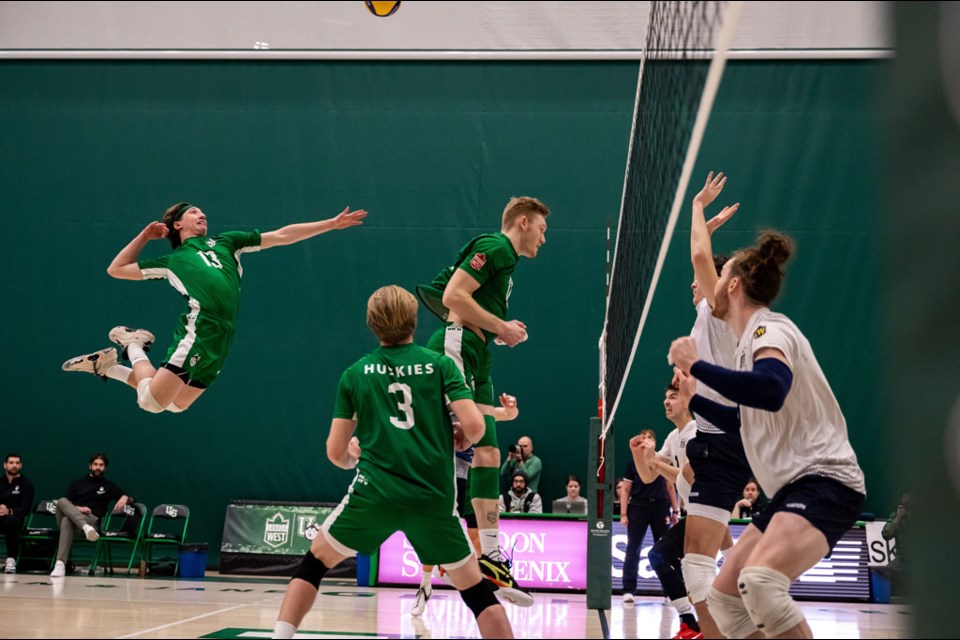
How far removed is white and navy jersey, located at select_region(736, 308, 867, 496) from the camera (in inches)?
144

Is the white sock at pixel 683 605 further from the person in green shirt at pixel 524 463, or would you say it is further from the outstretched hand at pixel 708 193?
the person in green shirt at pixel 524 463

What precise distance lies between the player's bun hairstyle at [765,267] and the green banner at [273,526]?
11.0 metres

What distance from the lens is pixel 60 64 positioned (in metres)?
16.5

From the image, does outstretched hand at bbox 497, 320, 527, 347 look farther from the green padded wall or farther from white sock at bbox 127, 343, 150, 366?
the green padded wall

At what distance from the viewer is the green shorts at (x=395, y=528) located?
4125mm

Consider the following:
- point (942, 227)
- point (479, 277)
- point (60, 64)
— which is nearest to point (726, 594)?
point (479, 277)

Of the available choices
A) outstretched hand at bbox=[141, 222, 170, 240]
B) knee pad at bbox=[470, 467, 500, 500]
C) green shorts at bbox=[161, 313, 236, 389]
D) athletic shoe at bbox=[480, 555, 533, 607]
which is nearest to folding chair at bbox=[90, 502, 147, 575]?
green shorts at bbox=[161, 313, 236, 389]

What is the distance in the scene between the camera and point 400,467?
414 centimetres

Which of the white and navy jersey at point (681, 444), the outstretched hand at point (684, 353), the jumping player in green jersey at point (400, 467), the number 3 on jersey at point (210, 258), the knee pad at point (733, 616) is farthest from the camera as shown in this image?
the number 3 on jersey at point (210, 258)

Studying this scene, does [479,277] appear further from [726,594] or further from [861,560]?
→ [861,560]

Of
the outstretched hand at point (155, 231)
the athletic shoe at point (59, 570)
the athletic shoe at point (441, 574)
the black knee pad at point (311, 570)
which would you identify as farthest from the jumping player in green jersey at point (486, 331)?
the athletic shoe at point (59, 570)

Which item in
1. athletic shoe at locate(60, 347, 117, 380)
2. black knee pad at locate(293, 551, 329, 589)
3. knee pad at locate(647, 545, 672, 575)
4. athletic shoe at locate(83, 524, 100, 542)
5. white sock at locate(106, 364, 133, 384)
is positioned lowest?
athletic shoe at locate(83, 524, 100, 542)

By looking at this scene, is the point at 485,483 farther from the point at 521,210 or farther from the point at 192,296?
the point at 192,296

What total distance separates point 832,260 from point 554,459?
5.37 m
